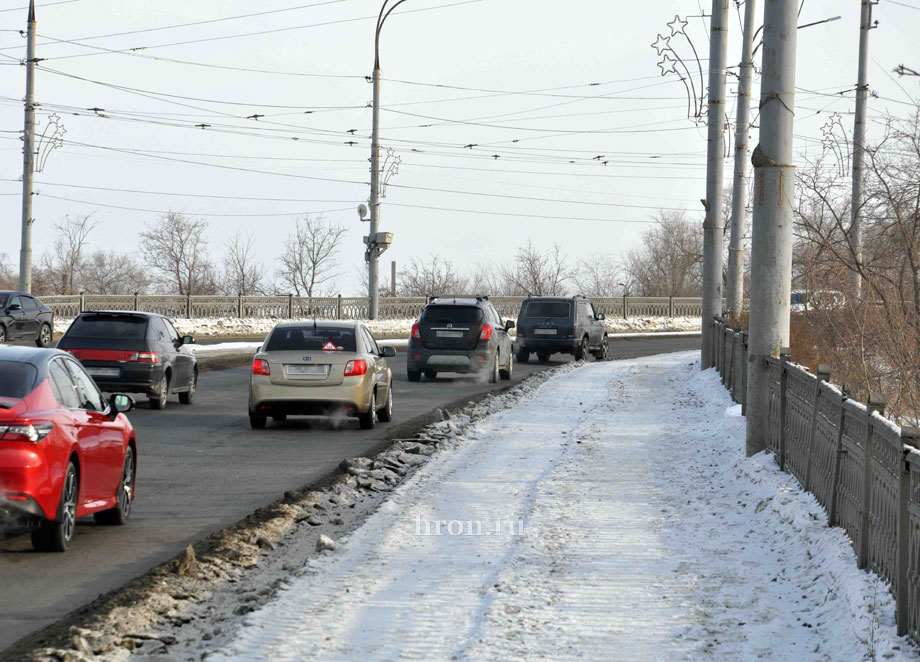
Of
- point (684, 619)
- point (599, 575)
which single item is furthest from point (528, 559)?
point (684, 619)

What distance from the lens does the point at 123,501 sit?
10.3m

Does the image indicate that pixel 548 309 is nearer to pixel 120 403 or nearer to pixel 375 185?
pixel 375 185

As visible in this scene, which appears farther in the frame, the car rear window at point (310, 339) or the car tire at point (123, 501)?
the car rear window at point (310, 339)

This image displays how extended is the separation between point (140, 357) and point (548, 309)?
17066 millimetres

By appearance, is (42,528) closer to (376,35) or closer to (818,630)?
(818,630)

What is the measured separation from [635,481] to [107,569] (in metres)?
5.80

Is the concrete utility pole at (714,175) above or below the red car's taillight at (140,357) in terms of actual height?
above

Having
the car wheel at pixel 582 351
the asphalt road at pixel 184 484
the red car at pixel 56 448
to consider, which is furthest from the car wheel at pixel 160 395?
the car wheel at pixel 582 351

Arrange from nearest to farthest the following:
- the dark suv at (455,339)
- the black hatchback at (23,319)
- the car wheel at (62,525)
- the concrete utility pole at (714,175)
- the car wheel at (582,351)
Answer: the car wheel at (62,525), the dark suv at (455,339), the concrete utility pole at (714,175), the car wheel at (582,351), the black hatchback at (23,319)

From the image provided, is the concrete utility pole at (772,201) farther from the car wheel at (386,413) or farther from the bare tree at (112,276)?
the bare tree at (112,276)

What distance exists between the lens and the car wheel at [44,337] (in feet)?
124

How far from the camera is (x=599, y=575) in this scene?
26.9 feet

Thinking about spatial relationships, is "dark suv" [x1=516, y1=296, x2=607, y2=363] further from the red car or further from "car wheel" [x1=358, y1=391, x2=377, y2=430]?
the red car

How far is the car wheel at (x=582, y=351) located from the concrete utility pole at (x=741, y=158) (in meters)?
6.02
